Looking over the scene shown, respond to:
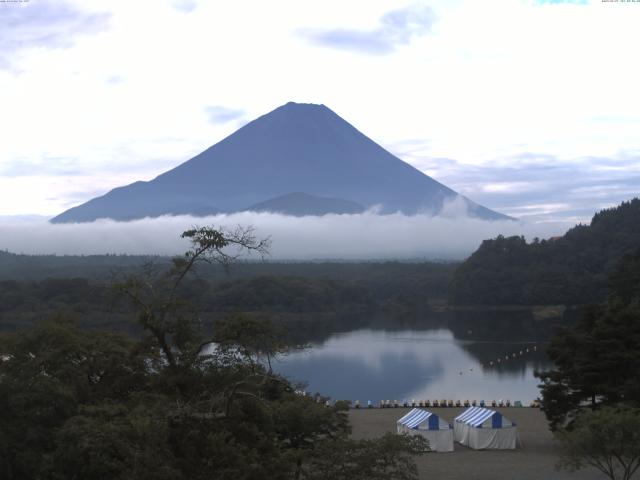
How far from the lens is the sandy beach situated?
12.2 m

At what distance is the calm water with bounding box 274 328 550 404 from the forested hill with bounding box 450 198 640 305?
678 inches

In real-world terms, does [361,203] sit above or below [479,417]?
above

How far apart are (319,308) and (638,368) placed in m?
40.8

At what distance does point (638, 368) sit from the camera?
13.4 metres

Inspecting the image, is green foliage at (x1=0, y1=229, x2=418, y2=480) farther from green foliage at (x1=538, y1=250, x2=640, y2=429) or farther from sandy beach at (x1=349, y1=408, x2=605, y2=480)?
green foliage at (x1=538, y1=250, x2=640, y2=429)

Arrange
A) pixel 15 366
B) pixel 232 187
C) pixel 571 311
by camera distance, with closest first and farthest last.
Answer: pixel 15 366
pixel 571 311
pixel 232 187

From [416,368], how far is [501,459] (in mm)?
16538

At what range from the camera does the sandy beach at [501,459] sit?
39.9ft

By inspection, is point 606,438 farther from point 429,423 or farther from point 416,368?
point 416,368

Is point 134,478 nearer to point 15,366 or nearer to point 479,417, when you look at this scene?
point 15,366

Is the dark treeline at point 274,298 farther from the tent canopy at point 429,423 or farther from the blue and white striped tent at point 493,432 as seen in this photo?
the blue and white striped tent at point 493,432

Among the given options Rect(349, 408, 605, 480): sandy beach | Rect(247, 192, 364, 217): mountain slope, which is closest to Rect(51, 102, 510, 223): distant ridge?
Rect(247, 192, 364, 217): mountain slope

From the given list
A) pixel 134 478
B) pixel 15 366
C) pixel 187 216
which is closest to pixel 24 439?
pixel 15 366

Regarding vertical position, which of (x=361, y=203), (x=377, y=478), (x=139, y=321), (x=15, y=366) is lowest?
(x=377, y=478)
